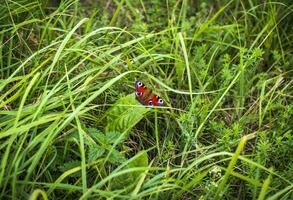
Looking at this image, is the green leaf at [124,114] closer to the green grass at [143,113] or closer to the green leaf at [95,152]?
the green grass at [143,113]

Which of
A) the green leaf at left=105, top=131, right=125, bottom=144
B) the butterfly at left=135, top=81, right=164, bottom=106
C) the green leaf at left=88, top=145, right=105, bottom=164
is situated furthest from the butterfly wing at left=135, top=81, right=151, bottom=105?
the green leaf at left=88, top=145, right=105, bottom=164

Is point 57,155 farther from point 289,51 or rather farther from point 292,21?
point 292,21

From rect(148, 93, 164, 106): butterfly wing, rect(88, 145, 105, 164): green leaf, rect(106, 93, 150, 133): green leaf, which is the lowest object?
rect(88, 145, 105, 164): green leaf

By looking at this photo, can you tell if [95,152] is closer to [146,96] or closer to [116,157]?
[116,157]

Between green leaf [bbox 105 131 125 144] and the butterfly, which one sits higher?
the butterfly

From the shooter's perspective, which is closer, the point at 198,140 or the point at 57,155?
the point at 57,155

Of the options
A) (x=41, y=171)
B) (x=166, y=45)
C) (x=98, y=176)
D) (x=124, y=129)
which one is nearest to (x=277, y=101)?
(x=166, y=45)

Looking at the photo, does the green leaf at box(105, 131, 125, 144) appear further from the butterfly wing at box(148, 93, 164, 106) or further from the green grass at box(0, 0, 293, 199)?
the butterfly wing at box(148, 93, 164, 106)

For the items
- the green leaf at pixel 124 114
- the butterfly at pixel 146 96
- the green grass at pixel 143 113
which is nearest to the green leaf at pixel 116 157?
the green grass at pixel 143 113
